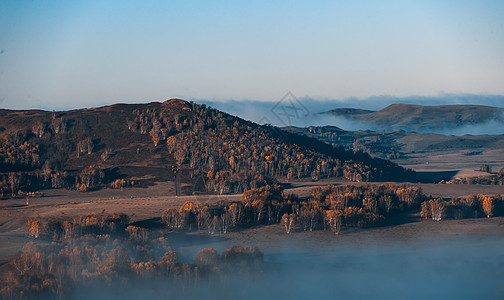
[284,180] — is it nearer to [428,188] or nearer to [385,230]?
[428,188]

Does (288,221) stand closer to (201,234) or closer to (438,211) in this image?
(201,234)

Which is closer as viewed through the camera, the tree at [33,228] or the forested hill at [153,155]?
the tree at [33,228]

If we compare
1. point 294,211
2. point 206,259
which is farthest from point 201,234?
point 206,259

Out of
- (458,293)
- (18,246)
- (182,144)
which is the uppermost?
(182,144)

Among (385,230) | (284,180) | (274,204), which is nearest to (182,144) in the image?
(284,180)

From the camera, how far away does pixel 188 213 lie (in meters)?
99.7

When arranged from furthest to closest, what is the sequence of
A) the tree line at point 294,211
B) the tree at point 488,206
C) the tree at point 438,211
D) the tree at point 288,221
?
the tree at point 488,206 < the tree at point 438,211 < the tree line at point 294,211 < the tree at point 288,221

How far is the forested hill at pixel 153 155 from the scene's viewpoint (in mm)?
149000

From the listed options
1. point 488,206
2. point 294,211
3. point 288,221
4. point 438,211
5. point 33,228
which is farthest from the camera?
point 488,206

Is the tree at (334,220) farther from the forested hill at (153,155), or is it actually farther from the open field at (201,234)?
the forested hill at (153,155)

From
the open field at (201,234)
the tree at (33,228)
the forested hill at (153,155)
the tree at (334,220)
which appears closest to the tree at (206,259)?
the open field at (201,234)

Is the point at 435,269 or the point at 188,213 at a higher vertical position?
the point at 188,213

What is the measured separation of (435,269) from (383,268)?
7.19 m

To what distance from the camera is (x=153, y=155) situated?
17188cm
